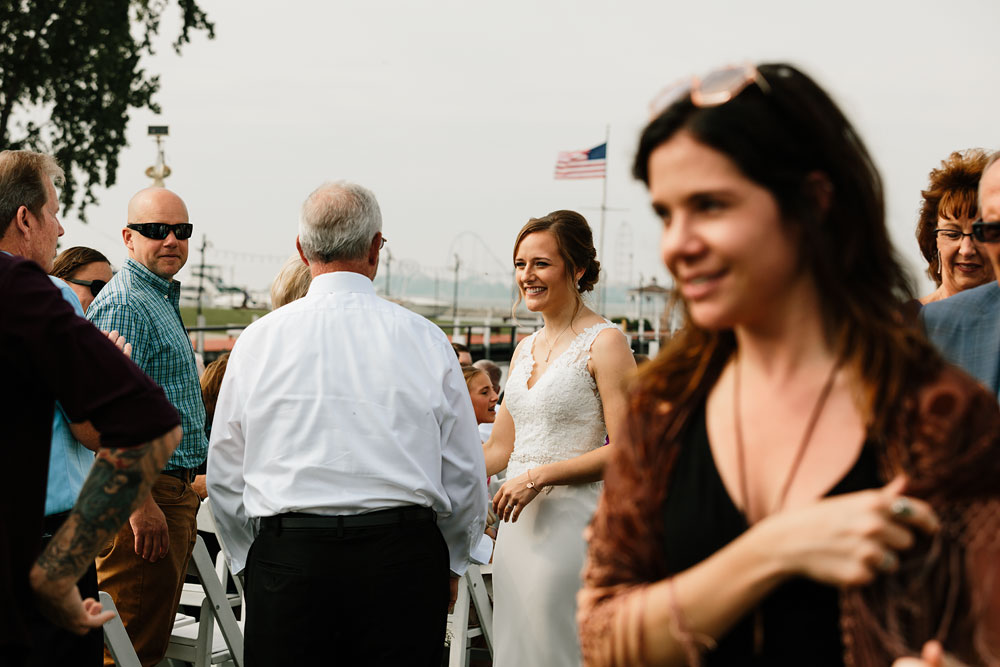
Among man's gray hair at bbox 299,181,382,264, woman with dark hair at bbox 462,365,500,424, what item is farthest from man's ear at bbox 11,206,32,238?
woman with dark hair at bbox 462,365,500,424

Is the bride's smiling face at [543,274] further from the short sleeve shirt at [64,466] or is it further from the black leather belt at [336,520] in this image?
the short sleeve shirt at [64,466]

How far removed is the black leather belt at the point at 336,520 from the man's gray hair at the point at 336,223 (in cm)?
98

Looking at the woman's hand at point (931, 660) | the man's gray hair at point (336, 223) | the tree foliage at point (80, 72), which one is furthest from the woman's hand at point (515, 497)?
the tree foliage at point (80, 72)

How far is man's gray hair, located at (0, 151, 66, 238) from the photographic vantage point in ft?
10.3

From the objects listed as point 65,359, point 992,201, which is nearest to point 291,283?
point 65,359

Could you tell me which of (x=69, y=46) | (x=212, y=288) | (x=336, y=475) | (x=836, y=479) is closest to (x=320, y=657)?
(x=336, y=475)

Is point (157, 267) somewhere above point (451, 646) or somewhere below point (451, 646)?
above

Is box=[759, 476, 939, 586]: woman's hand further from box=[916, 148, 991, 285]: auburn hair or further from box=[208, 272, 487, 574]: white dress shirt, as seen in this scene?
box=[916, 148, 991, 285]: auburn hair

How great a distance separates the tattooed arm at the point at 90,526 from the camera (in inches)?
89.8

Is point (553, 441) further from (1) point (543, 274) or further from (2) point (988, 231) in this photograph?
(2) point (988, 231)

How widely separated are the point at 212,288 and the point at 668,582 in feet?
254

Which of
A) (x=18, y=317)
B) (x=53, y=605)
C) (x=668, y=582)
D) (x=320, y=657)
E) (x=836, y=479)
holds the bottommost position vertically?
(x=320, y=657)

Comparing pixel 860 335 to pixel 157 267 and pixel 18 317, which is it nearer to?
pixel 18 317

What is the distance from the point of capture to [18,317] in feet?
7.06
